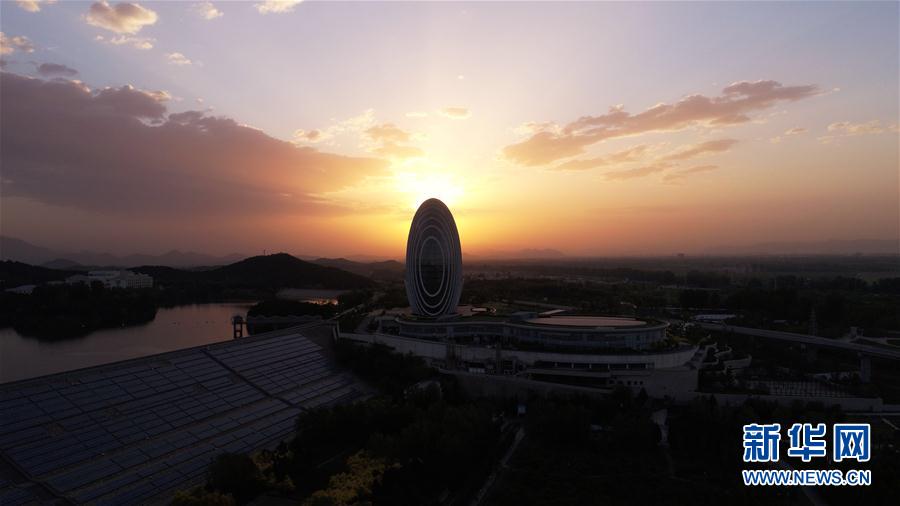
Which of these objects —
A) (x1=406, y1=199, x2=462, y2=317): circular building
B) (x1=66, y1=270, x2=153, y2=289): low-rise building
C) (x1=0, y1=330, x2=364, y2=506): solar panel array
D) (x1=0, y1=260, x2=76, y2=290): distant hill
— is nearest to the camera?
(x1=0, y1=330, x2=364, y2=506): solar panel array

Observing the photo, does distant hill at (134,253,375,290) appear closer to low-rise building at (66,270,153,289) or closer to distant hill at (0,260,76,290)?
low-rise building at (66,270,153,289)

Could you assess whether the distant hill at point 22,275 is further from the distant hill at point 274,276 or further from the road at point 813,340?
the road at point 813,340

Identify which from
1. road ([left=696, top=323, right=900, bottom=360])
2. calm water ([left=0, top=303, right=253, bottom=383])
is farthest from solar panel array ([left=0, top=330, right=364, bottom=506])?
road ([left=696, top=323, right=900, bottom=360])

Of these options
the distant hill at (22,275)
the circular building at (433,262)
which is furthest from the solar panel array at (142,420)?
the distant hill at (22,275)

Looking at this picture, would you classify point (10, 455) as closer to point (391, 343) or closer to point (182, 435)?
point (182, 435)

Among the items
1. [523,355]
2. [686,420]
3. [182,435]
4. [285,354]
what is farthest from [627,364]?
[182,435]

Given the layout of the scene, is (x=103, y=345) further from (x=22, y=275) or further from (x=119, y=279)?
(x=22, y=275)
